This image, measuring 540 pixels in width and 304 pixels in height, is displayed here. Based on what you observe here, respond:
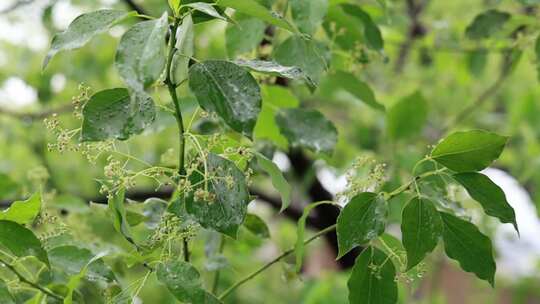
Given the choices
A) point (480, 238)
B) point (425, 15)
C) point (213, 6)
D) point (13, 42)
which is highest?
point (213, 6)

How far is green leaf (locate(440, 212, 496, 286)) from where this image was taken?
2.23 feet

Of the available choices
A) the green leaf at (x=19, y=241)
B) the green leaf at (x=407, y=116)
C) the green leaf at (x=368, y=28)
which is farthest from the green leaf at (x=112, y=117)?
the green leaf at (x=407, y=116)

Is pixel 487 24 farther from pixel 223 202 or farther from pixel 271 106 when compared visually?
pixel 223 202

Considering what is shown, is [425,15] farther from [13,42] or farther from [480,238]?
[480,238]

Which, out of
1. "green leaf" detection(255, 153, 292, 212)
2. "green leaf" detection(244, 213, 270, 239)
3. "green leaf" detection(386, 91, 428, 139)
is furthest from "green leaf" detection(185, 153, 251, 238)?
"green leaf" detection(386, 91, 428, 139)

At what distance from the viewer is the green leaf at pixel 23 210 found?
69 cm

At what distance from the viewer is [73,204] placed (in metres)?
1.03

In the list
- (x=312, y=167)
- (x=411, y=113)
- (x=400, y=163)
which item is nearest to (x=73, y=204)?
(x=400, y=163)

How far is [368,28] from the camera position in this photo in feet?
2.97

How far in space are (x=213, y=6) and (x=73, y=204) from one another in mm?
512

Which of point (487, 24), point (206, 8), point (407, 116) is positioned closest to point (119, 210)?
point (206, 8)

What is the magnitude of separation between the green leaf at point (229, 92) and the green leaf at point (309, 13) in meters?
0.19

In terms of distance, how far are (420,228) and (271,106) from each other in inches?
13.1

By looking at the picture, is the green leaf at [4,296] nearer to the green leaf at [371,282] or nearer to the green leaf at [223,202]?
the green leaf at [223,202]
